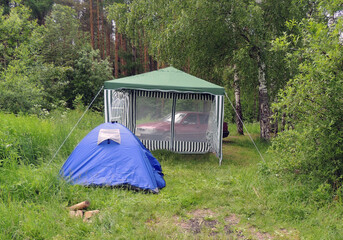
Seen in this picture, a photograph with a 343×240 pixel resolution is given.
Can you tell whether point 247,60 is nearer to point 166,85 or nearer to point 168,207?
point 166,85

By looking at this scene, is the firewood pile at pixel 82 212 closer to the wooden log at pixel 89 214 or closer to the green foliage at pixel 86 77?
the wooden log at pixel 89 214

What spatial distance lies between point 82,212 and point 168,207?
4.20ft

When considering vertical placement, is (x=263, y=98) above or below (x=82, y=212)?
above

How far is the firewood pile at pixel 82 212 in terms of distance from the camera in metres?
3.63

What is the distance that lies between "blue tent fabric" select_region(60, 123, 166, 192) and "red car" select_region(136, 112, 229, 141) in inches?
118

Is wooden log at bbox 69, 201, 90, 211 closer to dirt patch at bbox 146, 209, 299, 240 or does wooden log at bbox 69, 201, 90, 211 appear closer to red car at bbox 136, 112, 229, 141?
dirt patch at bbox 146, 209, 299, 240

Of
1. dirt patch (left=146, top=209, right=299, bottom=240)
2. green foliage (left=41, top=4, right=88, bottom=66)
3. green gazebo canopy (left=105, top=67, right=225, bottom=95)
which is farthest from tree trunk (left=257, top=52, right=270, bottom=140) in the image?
green foliage (left=41, top=4, right=88, bottom=66)

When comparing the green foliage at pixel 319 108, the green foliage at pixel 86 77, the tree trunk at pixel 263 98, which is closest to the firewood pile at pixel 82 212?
the green foliage at pixel 319 108

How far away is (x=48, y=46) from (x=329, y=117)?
51.8 ft

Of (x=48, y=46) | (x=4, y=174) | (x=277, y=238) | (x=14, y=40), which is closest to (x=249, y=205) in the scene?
(x=277, y=238)

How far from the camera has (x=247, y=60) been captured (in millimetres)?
8867

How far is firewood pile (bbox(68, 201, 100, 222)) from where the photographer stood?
11.9ft

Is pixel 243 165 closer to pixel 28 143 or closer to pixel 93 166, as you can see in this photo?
pixel 93 166

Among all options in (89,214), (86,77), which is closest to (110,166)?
(89,214)
